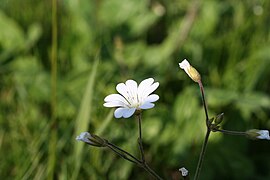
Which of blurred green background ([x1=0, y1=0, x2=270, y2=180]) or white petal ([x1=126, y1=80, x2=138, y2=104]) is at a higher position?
blurred green background ([x1=0, y1=0, x2=270, y2=180])

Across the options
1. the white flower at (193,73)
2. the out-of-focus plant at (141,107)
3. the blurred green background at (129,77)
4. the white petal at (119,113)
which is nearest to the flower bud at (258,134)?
the out-of-focus plant at (141,107)

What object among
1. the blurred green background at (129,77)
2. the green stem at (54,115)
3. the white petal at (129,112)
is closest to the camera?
the white petal at (129,112)

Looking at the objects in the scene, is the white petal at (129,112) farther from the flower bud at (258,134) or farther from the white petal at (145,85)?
the flower bud at (258,134)

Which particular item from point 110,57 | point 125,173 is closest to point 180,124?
point 125,173

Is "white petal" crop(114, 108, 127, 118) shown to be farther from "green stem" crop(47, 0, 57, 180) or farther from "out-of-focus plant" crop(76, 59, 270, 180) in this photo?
"green stem" crop(47, 0, 57, 180)

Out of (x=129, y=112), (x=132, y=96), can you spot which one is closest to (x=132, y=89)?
(x=132, y=96)

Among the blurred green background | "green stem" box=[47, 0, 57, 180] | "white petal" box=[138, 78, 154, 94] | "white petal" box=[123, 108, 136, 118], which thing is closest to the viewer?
"white petal" box=[123, 108, 136, 118]

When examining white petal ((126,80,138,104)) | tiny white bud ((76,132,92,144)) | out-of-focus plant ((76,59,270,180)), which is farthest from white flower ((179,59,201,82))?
tiny white bud ((76,132,92,144))

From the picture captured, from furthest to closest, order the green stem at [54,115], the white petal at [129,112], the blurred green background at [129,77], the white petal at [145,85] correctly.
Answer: the blurred green background at [129,77] < the green stem at [54,115] < the white petal at [145,85] < the white petal at [129,112]

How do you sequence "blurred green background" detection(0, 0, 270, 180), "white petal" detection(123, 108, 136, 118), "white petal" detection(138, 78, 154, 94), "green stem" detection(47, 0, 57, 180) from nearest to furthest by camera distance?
"white petal" detection(123, 108, 136, 118) < "white petal" detection(138, 78, 154, 94) < "green stem" detection(47, 0, 57, 180) < "blurred green background" detection(0, 0, 270, 180)
